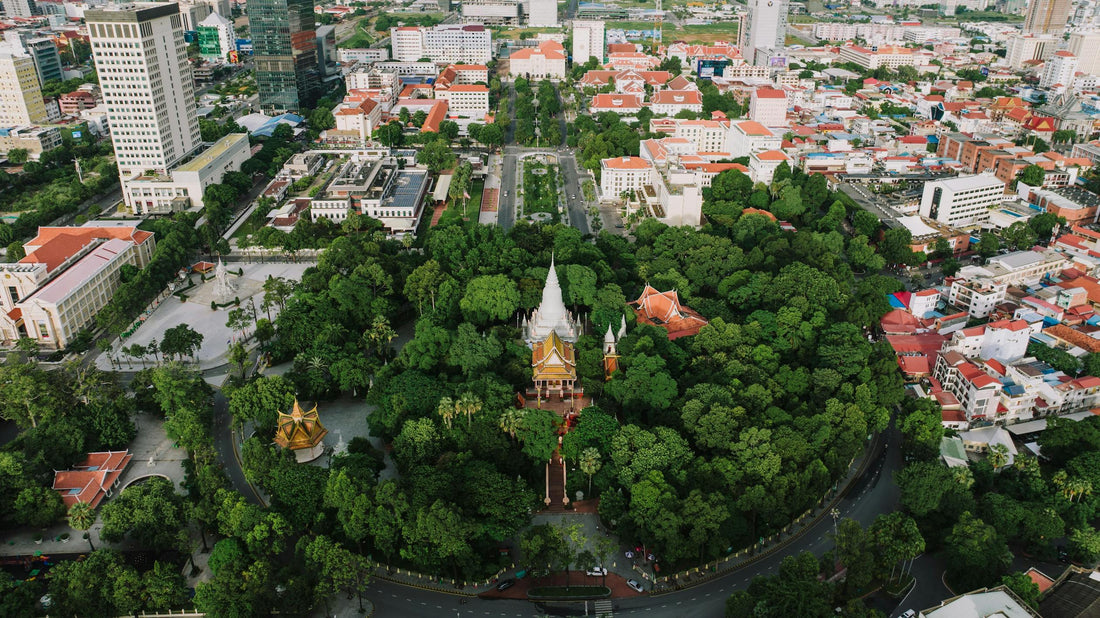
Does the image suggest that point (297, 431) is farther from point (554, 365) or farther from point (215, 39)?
point (215, 39)

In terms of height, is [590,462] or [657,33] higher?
[657,33]

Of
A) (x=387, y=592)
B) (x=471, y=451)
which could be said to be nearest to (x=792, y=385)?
(x=471, y=451)

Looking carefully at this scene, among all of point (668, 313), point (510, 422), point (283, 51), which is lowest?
point (510, 422)

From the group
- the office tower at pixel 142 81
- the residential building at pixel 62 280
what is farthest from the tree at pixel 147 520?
the office tower at pixel 142 81

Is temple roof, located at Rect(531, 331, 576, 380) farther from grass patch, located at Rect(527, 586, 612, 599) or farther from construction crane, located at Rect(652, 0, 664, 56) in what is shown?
construction crane, located at Rect(652, 0, 664, 56)

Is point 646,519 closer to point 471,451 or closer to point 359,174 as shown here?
point 471,451

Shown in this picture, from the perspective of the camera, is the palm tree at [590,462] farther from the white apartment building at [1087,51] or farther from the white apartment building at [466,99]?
the white apartment building at [1087,51]

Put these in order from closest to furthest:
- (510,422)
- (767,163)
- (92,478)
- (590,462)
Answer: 1. (590,462)
2. (92,478)
3. (510,422)
4. (767,163)

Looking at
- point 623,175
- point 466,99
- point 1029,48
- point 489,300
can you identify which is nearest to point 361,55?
point 466,99
